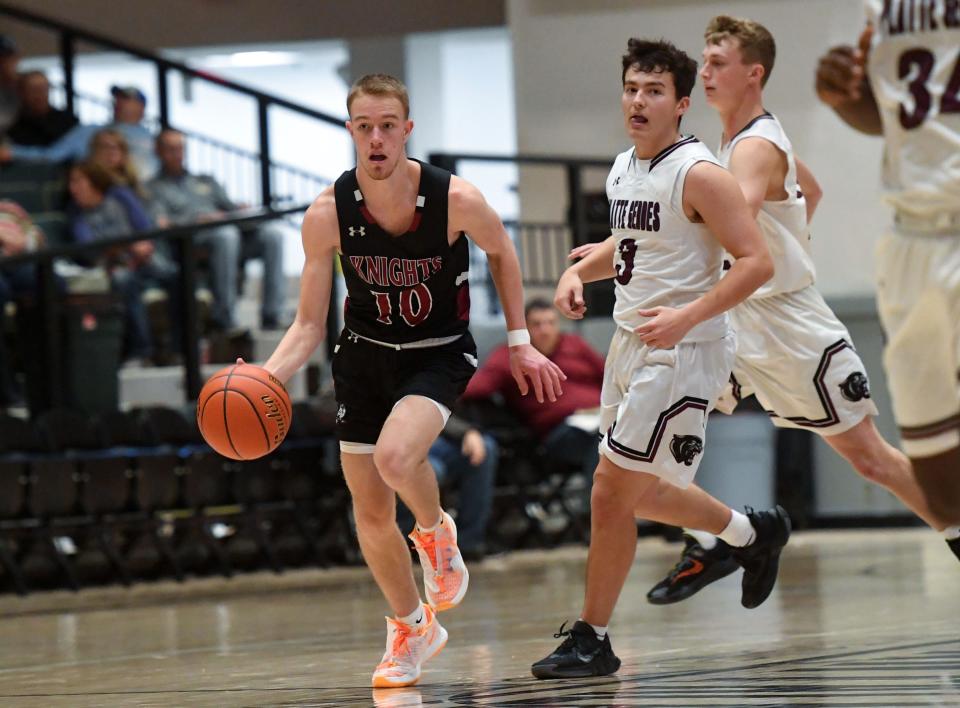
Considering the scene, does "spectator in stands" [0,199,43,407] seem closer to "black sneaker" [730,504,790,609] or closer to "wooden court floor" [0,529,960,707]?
"wooden court floor" [0,529,960,707]

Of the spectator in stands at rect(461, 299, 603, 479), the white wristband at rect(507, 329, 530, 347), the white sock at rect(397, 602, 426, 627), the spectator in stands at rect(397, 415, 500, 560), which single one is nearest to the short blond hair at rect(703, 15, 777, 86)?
the white wristband at rect(507, 329, 530, 347)

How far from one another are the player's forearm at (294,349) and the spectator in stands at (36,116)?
8.19 meters

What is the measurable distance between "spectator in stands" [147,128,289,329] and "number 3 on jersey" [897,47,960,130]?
6879mm

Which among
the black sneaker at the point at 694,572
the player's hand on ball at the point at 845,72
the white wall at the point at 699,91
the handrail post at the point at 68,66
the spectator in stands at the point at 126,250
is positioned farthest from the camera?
the handrail post at the point at 68,66

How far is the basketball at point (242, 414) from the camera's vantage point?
4.50 m

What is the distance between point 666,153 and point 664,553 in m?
5.39

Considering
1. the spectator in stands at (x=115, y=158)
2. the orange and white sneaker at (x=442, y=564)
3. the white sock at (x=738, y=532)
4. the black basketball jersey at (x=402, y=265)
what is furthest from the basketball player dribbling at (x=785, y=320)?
the spectator in stands at (x=115, y=158)

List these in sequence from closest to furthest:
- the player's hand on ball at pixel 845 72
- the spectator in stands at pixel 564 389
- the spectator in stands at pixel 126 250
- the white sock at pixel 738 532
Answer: the player's hand on ball at pixel 845 72, the white sock at pixel 738 532, the spectator in stands at pixel 564 389, the spectator in stands at pixel 126 250

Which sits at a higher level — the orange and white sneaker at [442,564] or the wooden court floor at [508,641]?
the orange and white sneaker at [442,564]

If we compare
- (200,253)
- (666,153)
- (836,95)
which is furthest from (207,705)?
(200,253)

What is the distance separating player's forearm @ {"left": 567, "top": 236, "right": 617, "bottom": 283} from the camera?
191 inches

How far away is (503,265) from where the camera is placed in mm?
4805

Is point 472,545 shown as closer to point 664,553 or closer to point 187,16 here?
point 664,553

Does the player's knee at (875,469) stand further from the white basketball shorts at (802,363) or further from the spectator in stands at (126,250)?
the spectator in stands at (126,250)
